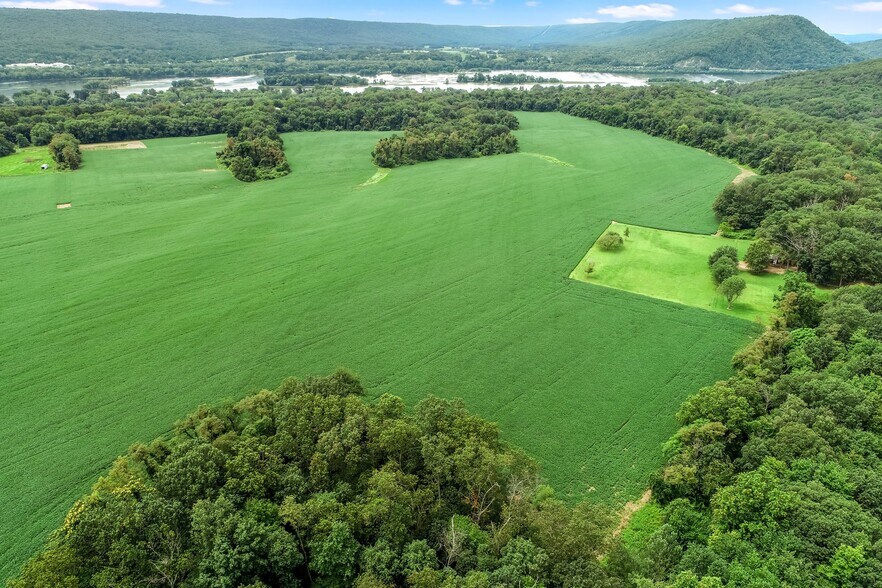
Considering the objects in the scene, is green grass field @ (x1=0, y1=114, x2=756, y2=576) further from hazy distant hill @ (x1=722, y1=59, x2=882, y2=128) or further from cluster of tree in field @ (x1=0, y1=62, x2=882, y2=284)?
hazy distant hill @ (x1=722, y1=59, x2=882, y2=128)

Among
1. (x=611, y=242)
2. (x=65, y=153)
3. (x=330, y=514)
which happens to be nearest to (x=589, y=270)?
(x=611, y=242)

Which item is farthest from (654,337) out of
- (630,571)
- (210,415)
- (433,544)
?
(210,415)

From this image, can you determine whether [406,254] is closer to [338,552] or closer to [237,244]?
[237,244]

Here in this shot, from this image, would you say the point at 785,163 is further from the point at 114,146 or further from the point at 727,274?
the point at 114,146

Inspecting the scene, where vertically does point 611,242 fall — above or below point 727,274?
above

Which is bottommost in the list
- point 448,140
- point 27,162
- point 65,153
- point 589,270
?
point 589,270

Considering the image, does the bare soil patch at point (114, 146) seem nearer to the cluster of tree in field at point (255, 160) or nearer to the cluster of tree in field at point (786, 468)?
the cluster of tree in field at point (255, 160)

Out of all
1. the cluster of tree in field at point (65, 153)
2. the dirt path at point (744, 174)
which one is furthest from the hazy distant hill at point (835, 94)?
the cluster of tree in field at point (65, 153)

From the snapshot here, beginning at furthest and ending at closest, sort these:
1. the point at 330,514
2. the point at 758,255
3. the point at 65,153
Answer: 1. the point at 65,153
2. the point at 758,255
3. the point at 330,514
